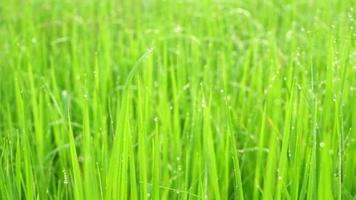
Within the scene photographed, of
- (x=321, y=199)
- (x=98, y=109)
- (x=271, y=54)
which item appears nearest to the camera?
(x=321, y=199)

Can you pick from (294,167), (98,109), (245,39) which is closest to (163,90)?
(98,109)

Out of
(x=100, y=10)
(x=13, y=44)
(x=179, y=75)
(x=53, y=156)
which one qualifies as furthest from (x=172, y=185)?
(x=100, y=10)

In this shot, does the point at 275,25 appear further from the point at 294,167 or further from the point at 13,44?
the point at 294,167

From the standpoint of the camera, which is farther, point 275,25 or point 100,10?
point 100,10

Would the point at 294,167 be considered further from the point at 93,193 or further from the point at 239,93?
the point at 239,93

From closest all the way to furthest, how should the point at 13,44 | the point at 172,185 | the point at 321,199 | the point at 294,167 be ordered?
the point at 321,199 < the point at 294,167 < the point at 172,185 < the point at 13,44


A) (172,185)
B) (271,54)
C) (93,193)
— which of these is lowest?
(172,185)

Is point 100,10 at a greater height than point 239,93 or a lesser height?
greater
